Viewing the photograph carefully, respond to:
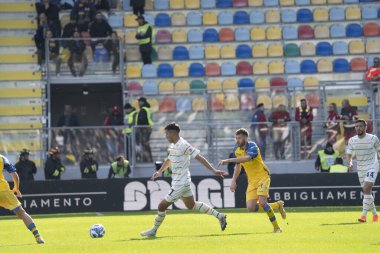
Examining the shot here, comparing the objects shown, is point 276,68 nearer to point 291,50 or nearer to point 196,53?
point 291,50

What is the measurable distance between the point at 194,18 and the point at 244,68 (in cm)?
279

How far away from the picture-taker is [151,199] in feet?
85.9

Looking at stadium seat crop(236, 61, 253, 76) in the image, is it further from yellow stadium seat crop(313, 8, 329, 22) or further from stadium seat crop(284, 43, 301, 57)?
yellow stadium seat crop(313, 8, 329, 22)

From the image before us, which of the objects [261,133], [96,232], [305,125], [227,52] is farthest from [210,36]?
[96,232]

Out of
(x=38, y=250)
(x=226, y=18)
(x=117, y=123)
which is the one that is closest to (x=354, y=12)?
(x=226, y=18)

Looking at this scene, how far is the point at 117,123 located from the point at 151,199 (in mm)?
3460

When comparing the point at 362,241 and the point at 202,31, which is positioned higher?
the point at 202,31

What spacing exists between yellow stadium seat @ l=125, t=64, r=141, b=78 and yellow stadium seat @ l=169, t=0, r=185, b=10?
123 inches

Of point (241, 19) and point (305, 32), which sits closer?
point (305, 32)

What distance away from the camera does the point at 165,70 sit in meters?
32.5

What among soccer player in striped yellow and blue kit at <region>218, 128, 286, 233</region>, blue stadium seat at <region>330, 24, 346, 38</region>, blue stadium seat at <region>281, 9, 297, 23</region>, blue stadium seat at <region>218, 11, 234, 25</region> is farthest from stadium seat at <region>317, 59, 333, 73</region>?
soccer player in striped yellow and blue kit at <region>218, 128, 286, 233</region>

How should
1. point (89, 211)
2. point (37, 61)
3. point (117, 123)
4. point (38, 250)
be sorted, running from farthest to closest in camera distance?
1. point (37, 61)
2. point (117, 123)
3. point (89, 211)
4. point (38, 250)

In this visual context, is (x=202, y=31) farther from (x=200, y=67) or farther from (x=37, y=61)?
(x=37, y=61)

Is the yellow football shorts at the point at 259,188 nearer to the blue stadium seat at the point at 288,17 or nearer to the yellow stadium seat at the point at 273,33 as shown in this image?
the yellow stadium seat at the point at 273,33
